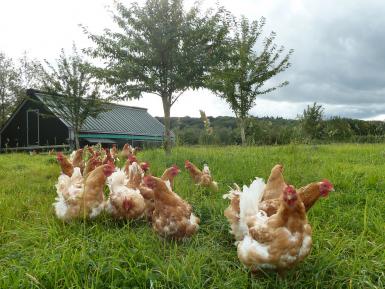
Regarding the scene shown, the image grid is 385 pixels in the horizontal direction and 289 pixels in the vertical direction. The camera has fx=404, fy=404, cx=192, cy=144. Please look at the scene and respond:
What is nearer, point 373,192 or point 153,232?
point 153,232

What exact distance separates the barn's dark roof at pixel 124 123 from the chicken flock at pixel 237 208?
21.9 m

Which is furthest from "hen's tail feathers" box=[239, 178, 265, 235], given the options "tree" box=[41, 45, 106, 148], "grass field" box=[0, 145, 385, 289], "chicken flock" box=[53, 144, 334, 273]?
"tree" box=[41, 45, 106, 148]

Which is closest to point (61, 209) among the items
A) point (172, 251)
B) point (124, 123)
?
point (172, 251)

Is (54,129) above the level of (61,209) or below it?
above

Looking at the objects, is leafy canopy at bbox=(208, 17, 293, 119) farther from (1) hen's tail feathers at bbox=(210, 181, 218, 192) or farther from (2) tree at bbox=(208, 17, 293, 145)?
(1) hen's tail feathers at bbox=(210, 181, 218, 192)

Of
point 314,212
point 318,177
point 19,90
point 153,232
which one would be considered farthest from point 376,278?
point 19,90

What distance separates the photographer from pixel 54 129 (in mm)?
26172

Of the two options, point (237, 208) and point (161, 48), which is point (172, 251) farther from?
point (161, 48)

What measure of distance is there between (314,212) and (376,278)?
1577 millimetres

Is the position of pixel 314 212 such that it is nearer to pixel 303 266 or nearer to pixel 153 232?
pixel 303 266

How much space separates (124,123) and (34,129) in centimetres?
768

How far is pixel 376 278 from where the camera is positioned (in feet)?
10.3

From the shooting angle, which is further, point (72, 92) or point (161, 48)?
point (72, 92)

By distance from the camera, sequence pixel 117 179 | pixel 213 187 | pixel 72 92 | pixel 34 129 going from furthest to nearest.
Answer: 1. pixel 34 129
2. pixel 72 92
3. pixel 213 187
4. pixel 117 179
